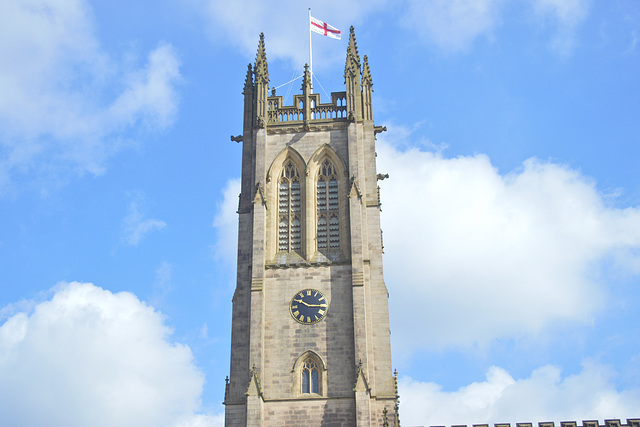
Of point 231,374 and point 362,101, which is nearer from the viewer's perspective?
point 231,374

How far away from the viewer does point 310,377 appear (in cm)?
4469

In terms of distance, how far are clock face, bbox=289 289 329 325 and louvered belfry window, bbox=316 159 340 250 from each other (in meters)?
3.05

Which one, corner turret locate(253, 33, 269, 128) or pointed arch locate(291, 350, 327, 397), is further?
corner turret locate(253, 33, 269, 128)

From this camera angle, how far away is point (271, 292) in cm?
4678

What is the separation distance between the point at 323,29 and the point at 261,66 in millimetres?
4552

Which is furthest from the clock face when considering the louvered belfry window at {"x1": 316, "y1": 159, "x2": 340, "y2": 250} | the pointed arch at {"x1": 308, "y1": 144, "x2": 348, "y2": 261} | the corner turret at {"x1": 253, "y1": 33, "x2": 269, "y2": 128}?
the corner turret at {"x1": 253, "y1": 33, "x2": 269, "y2": 128}

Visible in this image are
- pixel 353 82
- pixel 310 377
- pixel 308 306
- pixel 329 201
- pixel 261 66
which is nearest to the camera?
pixel 310 377

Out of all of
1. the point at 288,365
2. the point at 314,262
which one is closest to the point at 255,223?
the point at 314,262

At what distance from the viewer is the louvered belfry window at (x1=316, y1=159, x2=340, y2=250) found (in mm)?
48531

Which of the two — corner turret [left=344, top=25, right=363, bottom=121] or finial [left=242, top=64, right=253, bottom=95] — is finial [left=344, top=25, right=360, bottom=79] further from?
finial [left=242, top=64, right=253, bottom=95]

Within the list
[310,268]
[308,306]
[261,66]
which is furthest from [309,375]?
[261,66]

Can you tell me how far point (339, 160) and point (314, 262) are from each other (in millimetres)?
6448

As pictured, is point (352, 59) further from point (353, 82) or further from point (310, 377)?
point (310, 377)

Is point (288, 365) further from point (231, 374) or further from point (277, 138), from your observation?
point (277, 138)
